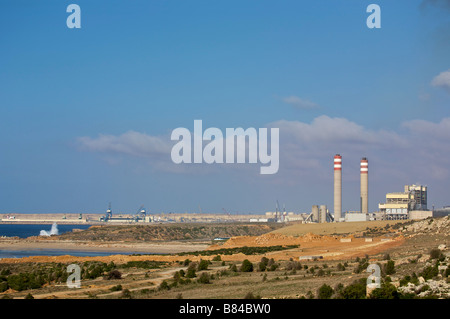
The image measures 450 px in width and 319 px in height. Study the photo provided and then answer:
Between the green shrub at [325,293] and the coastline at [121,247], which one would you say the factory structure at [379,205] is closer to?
the coastline at [121,247]

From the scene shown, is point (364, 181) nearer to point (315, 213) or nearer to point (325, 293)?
point (315, 213)

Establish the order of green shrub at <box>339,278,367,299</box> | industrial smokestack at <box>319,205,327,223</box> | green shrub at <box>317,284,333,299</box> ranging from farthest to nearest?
industrial smokestack at <box>319,205,327,223</box> → green shrub at <box>317,284,333,299</box> → green shrub at <box>339,278,367,299</box>

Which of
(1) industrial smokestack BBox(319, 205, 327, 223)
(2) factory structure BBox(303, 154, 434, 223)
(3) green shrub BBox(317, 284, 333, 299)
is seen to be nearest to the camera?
(3) green shrub BBox(317, 284, 333, 299)

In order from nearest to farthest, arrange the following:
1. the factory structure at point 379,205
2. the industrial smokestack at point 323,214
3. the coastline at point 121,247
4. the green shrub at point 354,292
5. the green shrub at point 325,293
A: the green shrub at point 354,292
the green shrub at point 325,293
the coastline at point 121,247
the factory structure at point 379,205
the industrial smokestack at point 323,214

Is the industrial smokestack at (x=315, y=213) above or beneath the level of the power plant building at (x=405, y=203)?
beneath

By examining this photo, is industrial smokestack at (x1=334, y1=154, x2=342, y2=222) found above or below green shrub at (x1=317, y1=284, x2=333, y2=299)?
above

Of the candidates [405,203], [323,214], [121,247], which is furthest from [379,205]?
[121,247]

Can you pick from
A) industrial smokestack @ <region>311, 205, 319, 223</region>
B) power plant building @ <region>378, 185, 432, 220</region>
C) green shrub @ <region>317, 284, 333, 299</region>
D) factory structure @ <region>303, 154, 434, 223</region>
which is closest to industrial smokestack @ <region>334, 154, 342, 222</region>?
factory structure @ <region>303, 154, 434, 223</region>

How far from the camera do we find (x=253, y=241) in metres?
103

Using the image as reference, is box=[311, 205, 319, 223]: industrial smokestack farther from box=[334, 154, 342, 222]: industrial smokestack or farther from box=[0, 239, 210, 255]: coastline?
box=[0, 239, 210, 255]: coastline

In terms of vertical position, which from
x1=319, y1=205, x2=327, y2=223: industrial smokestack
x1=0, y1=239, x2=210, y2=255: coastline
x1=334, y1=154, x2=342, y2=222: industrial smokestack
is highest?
x1=334, y1=154, x2=342, y2=222: industrial smokestack

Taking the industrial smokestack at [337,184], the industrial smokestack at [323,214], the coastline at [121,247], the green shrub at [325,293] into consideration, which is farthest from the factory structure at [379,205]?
the green shrub at [325,293]
